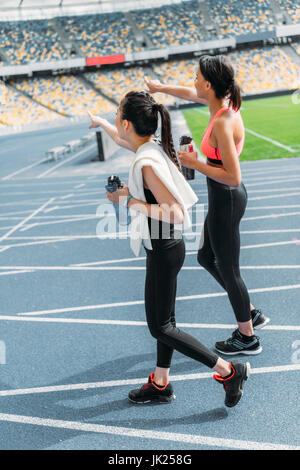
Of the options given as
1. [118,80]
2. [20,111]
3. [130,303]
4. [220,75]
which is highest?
[220,75]

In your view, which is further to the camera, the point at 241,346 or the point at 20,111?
the point at 20,111

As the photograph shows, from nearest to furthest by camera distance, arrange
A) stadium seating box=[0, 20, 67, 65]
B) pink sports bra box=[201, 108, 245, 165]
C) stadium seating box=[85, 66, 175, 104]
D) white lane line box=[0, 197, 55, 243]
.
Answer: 1. pink sports bra box=[201, 108, 245, 165]
2. white lane line box=[0, 197, 55, 243]
3. stadium seating box=[85, 66, 175, 104]
4. stadium seating box=[0, 20, 67, 65]

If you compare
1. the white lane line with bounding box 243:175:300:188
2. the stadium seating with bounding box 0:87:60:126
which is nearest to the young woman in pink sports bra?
the white lane line with bounding box 243:175:300:188

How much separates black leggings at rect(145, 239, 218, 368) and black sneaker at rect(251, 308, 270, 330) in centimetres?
117

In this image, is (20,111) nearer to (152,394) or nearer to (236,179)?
(236,179)

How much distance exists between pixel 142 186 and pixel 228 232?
93cm

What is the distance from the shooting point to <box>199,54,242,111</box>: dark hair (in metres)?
2.98

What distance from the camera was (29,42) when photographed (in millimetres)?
48094

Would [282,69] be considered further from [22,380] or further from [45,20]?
[22,380]

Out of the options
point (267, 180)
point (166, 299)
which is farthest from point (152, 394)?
point (267, 180)

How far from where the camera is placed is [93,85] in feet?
155

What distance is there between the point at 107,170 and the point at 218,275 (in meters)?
10.2

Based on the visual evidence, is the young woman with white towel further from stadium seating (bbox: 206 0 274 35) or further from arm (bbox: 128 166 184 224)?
stadium seating (bbox: 206 0 274 35)

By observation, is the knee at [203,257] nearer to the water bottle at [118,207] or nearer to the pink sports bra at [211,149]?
the pink sports bra at [211,149]
